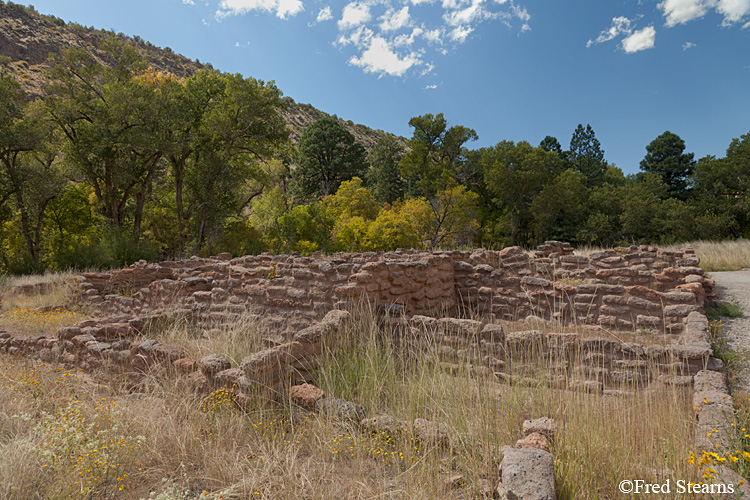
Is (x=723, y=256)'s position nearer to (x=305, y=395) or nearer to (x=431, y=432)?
(x=431, y=432)

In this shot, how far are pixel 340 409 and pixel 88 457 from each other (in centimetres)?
195

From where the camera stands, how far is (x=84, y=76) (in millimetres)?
18266

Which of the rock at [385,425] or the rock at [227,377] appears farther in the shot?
the rock at [227,377]

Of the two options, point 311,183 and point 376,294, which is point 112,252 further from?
point 311,183

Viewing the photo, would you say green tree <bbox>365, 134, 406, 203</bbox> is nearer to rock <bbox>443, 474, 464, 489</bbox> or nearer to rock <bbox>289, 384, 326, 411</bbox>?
rock <bbox>289, 384, 326, 411</bbox>

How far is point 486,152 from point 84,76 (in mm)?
30208

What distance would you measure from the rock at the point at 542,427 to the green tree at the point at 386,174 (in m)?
32.8

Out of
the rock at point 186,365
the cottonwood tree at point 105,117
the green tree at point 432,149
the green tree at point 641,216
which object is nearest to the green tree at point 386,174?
the green tree at point 432,149

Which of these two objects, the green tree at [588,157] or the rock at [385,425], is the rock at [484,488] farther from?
the green tree at [588,157]

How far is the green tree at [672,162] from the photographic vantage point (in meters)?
30.5

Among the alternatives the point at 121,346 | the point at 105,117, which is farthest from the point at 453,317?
the point at 105,117

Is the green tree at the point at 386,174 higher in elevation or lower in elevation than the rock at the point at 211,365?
higher

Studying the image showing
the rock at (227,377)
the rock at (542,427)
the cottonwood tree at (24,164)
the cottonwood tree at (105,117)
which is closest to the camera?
the rock at (542,427)

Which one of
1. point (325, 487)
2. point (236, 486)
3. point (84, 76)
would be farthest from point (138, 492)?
point (84, 76)
